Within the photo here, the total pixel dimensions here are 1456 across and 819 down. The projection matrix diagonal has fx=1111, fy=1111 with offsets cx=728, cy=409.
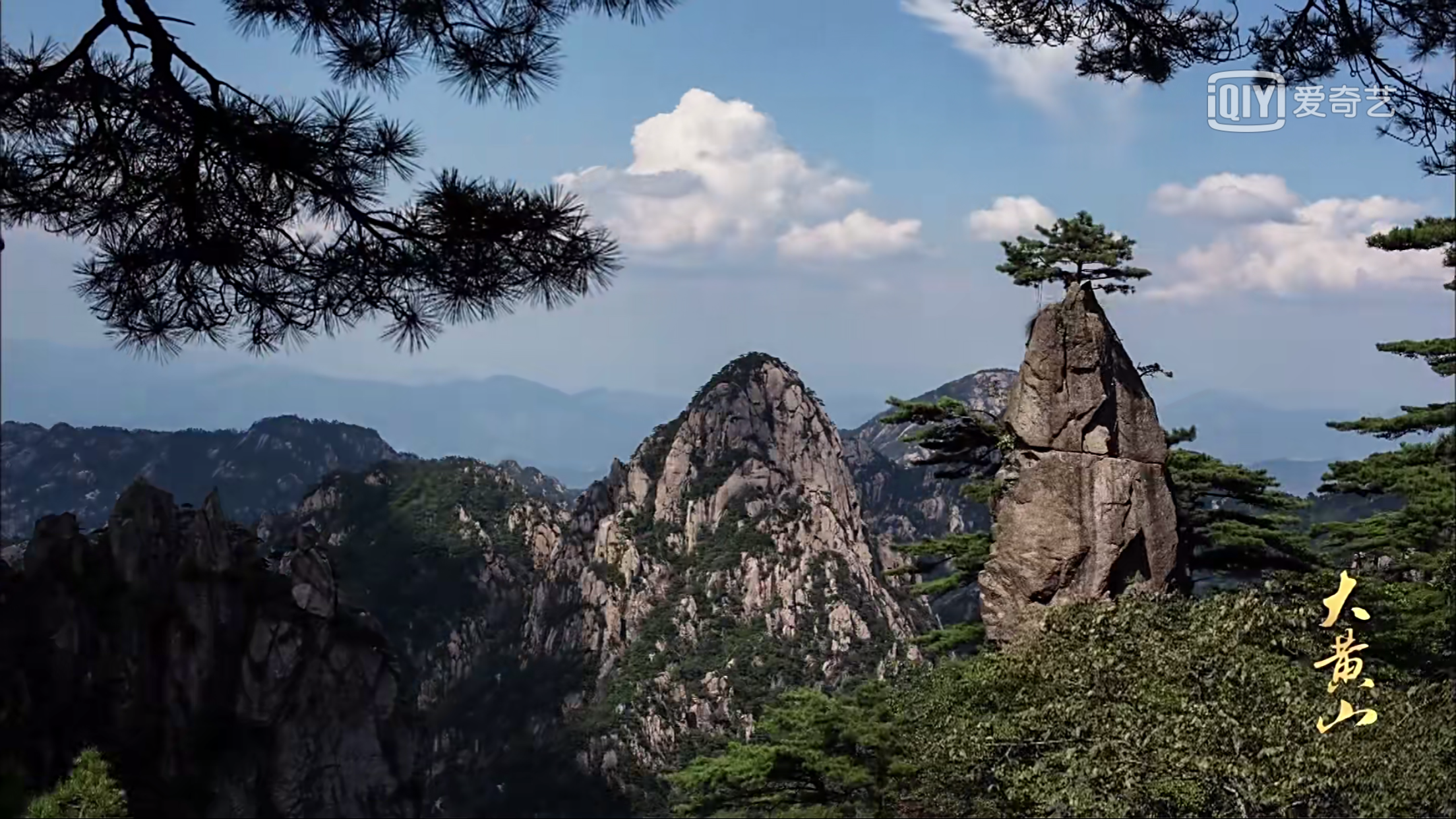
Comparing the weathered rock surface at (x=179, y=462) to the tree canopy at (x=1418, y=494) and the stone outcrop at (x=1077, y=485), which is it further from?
the tree canopy at (x=1418, y=494)

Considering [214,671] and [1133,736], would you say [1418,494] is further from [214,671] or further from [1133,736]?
[214,671]

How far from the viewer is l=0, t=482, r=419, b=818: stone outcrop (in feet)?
83.3

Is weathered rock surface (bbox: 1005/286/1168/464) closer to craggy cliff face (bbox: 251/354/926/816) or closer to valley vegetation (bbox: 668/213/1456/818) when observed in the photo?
valley vegetation (bbox: 668/213/1456/818)

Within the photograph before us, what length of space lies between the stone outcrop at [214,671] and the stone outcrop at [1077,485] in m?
17.5

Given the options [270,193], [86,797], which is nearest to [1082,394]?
[270,193]

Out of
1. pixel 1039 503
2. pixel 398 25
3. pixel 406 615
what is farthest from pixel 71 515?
pixel 406 615

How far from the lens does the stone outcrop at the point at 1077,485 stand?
12.7 meters

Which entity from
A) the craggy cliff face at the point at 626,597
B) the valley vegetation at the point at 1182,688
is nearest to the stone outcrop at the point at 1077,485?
the valley vegetation at the point at 1182,688

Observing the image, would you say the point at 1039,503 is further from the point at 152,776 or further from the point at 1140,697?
the point at 152,776

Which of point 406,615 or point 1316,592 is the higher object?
point 1316,592

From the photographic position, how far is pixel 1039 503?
13.0 m

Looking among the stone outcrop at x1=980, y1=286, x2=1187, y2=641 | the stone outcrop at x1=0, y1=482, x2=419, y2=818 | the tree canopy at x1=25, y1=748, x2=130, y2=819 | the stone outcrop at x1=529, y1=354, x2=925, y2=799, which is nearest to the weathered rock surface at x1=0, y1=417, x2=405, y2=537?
the stone outcrop at x1=529, y1=354, x2=925, y2=799

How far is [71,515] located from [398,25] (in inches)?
1081

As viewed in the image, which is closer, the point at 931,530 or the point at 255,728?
the point at 255,728
